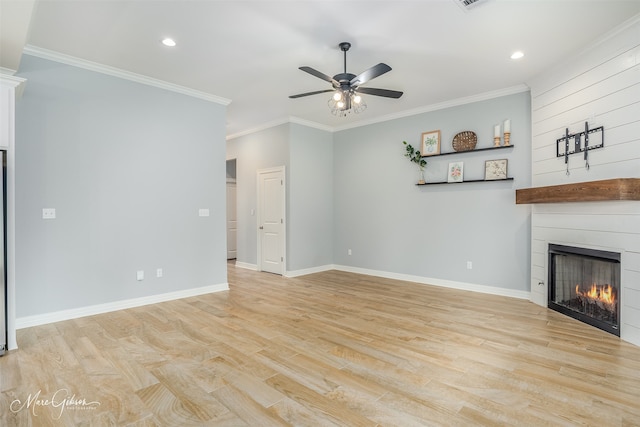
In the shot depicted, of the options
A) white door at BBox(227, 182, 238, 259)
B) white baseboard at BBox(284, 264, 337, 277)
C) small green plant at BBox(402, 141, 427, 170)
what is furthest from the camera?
white door at BBox(227, 182, 238, 259)

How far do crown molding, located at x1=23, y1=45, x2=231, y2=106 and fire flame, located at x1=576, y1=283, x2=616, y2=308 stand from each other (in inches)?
207

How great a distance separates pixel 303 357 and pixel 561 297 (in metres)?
3.28

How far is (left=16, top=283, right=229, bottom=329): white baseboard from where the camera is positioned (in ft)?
11.4

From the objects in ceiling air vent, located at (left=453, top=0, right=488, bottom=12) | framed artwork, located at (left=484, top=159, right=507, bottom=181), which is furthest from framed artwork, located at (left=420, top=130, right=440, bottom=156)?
ceiling air vent, located at (left=453, top=0, right=488, bottom=12)

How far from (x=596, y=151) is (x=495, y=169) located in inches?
54.5

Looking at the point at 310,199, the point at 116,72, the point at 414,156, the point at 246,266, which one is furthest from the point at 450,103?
the point at 246,266

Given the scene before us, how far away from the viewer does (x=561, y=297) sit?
398 centimetres

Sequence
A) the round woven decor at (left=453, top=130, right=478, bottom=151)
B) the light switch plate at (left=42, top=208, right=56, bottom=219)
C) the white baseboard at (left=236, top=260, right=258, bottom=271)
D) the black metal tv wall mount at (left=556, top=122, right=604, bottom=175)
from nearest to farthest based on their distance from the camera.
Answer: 1. the black metal tv wall mount at (left=556, top=122, right=604, bottom=175)
2. the light switch plate at (left=42, top=208, right=56, bottom=219)
3. the round woven decor at (left=453, top=130, right=478, bottom=151)
4. the white baseboard at (left=236, top=260, right=258, bottom=271)

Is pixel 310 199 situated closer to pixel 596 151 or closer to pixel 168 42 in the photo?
pixel 168 42

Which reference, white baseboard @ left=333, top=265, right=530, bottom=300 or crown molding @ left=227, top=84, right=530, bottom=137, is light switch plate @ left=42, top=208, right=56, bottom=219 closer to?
crown molding @ left=227, top=84, right=530, bottom=137

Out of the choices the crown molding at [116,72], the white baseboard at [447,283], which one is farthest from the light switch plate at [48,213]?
the white baseboard at [447,283]

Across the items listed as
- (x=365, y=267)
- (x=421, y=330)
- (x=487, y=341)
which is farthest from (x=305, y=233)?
(x=487, y=341)

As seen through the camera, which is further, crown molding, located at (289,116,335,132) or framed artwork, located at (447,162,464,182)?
crown molding, located at (289,116,335,132)

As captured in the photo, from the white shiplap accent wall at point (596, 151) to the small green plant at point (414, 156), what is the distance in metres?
1.59
